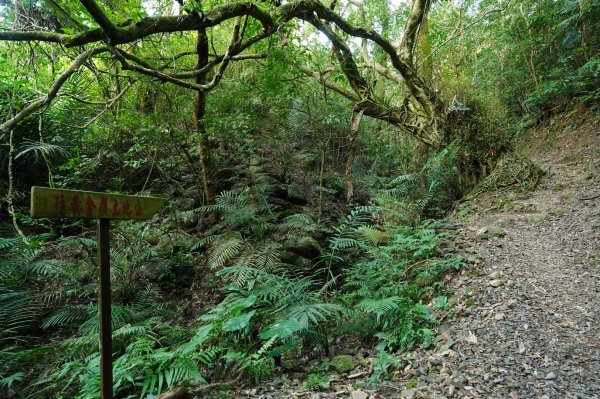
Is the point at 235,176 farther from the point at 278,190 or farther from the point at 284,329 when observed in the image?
the point at 284,329

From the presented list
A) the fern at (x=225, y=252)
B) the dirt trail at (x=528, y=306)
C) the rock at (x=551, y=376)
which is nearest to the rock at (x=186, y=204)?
the fern at (x=225, y=252)

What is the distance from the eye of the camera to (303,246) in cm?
497

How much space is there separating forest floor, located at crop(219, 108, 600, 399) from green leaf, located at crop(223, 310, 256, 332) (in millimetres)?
453

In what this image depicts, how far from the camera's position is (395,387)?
2.14 meters

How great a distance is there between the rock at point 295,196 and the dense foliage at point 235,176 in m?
0.03

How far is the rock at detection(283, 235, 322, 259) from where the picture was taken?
4937 millimetres

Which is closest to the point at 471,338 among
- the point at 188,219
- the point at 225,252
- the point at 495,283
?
the point at 495,283

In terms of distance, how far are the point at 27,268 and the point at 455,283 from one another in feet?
16.9

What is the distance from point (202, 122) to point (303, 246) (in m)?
2.46

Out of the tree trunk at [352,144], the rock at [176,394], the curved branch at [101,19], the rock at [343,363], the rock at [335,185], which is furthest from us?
the rock at [335,185]

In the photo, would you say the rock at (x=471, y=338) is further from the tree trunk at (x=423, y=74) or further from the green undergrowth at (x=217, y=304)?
the tree trunk at (x=423, y=74)

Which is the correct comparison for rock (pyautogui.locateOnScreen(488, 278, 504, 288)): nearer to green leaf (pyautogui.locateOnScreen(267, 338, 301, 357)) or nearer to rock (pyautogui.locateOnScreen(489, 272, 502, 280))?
rock (pyautogui.locateOnScreen(489, 272, 502, 280))

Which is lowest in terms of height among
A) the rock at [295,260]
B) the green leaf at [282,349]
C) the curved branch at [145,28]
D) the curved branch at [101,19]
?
the green leaf at [282,349]

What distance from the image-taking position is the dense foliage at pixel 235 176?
2867 millimetres
